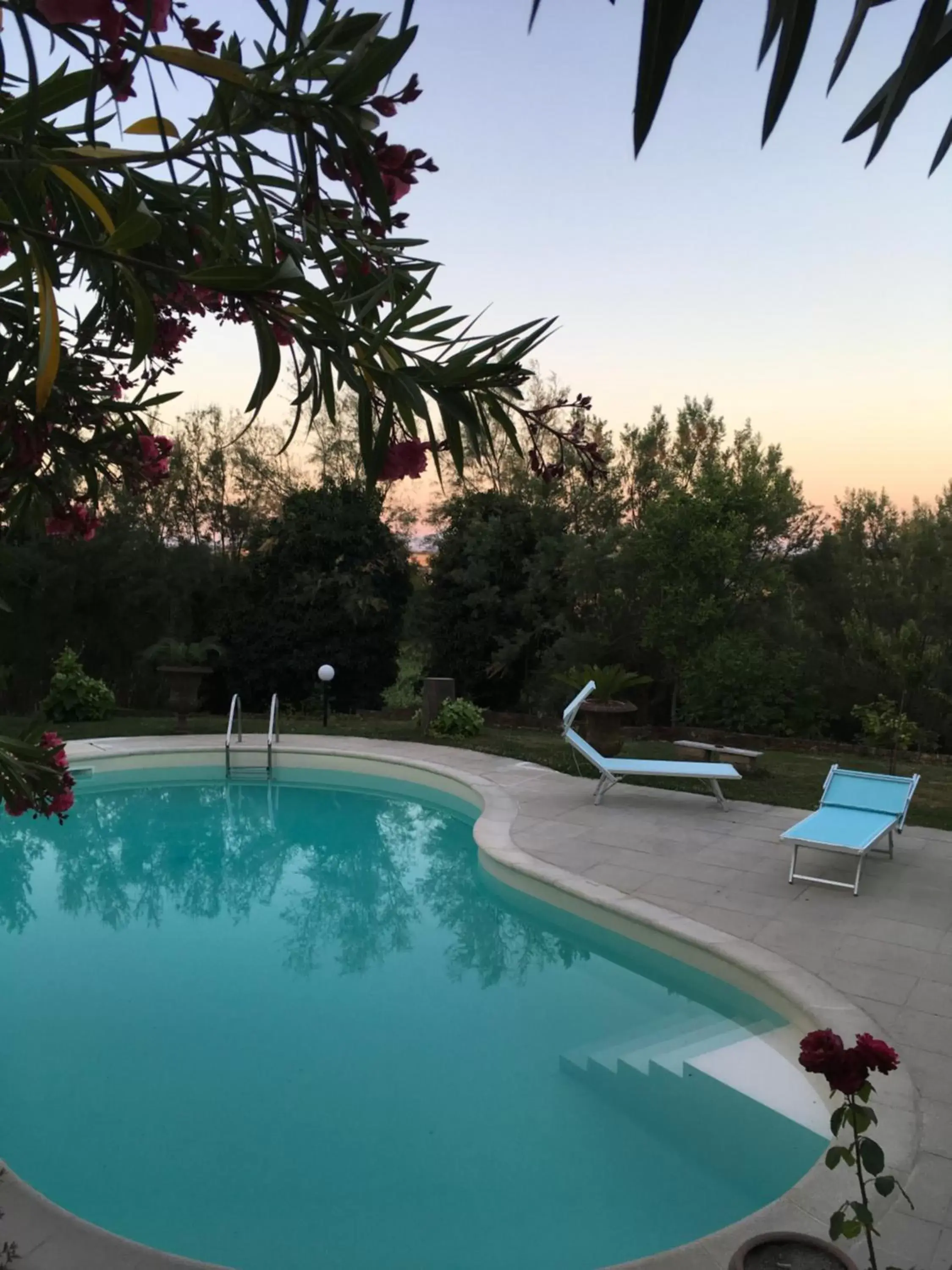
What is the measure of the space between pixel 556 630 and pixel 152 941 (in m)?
9.90

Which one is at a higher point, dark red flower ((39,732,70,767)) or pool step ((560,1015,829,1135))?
dark red flower ((39,732,70,767))

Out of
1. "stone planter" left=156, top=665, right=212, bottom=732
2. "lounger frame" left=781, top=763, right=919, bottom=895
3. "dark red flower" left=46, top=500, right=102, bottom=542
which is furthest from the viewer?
"stone planter" left=156, top=665, right=212, bottom=732

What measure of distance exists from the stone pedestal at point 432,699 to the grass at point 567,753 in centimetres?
20

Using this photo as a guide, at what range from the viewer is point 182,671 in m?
10.8

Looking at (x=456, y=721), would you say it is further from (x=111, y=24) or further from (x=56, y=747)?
(x=111, y=24)

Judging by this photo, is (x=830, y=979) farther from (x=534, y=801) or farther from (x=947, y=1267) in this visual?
(x=534, y=801)

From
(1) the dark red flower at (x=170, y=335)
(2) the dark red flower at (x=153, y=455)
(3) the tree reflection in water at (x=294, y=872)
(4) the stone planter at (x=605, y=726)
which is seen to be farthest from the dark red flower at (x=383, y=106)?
(4) the stone planter at (x=605, y=726)

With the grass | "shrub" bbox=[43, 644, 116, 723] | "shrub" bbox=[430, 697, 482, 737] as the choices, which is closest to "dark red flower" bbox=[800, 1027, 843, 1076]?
the grass

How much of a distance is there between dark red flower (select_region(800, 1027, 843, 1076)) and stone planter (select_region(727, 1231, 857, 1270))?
0.47m

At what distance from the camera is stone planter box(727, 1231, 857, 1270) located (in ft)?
6.11

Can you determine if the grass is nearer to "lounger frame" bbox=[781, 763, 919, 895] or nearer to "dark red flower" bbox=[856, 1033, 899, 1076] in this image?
"lounger frame" bbox=[781, 763, 919, 895]

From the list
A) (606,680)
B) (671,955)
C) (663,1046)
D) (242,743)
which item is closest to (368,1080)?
(663,1046)

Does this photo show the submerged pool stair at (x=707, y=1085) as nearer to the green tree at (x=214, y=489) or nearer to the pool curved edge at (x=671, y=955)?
the pool curved edge at (x=671, y=955)

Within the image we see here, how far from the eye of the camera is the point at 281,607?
574 inches
